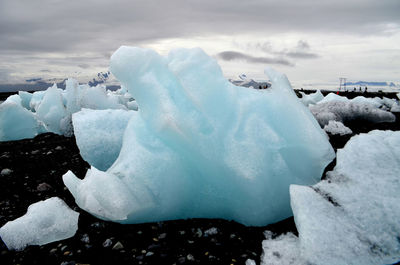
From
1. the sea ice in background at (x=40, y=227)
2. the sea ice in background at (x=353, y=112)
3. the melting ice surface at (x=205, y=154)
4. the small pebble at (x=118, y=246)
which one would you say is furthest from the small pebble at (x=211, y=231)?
the sea ice in background at (x=353, y=112)

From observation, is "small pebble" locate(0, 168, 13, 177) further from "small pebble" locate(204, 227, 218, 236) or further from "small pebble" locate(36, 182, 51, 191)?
"small pebble" locate(204, 227, 218, 236)

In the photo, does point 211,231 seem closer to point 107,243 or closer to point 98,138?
point 107,243

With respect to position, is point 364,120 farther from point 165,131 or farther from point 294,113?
point 165,131

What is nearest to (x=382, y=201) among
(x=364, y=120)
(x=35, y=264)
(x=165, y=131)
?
(x=165, y=131)

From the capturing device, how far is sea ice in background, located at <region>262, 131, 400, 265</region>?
1.70 meters

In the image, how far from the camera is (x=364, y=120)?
6.10 metres

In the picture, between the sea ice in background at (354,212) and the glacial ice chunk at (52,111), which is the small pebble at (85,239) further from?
the glacial ice chunk at (52,111)

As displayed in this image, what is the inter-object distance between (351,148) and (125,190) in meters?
1.65

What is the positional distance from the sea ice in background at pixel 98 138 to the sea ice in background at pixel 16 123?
11.0ft

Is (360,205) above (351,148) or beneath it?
beneath

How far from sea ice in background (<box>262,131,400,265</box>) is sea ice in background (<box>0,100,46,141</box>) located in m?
5.67

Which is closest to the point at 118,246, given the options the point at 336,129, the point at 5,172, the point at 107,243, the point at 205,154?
the point at 107,243

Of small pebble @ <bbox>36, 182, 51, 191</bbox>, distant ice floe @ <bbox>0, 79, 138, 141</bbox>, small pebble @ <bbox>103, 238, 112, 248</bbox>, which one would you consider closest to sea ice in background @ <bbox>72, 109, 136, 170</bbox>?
small pebble @ <bbox>36, 182, 51, 191</bbox>

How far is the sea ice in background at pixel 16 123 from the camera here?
5.85 m
